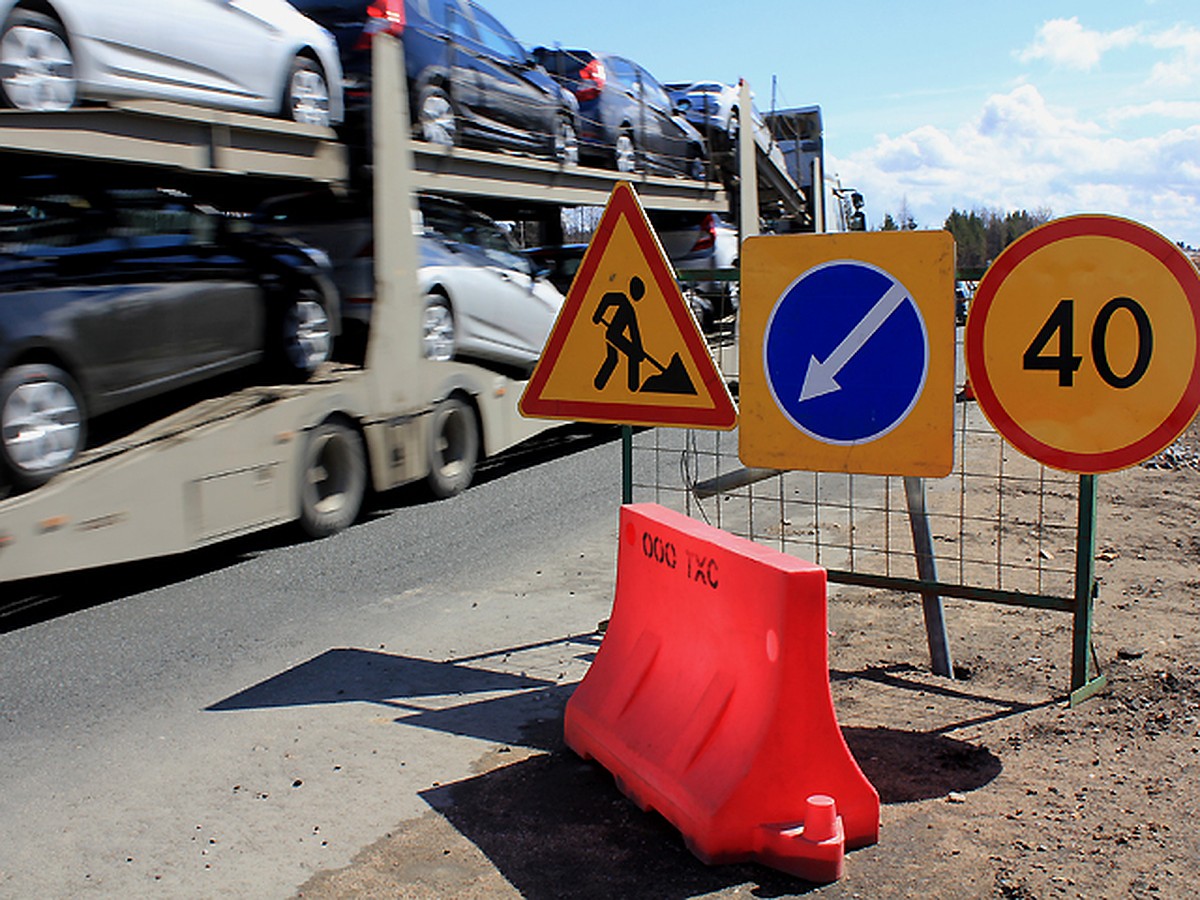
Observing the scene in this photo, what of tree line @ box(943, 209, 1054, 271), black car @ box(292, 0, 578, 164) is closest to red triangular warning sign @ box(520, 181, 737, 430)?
black car @ box(292, 0, 578, 164)

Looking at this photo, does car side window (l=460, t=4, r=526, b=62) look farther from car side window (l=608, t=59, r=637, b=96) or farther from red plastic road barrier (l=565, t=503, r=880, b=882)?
red plastic road barrier (l=565, t=503, r=880, b=882)

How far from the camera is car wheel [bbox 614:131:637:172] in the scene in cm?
1360

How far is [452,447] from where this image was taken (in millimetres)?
10383

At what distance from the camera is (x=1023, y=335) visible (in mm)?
4664

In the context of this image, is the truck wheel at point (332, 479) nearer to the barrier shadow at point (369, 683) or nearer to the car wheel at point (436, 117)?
the car wheel at point (436, 117)

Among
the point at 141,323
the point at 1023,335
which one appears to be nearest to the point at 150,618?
the point at 141,323

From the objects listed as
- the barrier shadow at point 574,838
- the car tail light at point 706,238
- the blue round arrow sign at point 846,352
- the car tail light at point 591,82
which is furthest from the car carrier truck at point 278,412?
the car tail light at point 706,238

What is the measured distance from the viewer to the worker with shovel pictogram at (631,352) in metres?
5.01

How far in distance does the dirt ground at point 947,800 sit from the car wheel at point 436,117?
222 inches

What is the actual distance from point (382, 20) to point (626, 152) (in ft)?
16.1

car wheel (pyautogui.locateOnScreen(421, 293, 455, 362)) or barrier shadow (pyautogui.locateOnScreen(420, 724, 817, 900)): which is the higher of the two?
car wheel (pyautogui.locateOnScreen(421, 293, 455, 362))

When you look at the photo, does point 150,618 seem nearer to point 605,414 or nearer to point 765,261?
point 605,414

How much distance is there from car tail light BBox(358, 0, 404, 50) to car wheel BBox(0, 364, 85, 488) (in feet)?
12.5

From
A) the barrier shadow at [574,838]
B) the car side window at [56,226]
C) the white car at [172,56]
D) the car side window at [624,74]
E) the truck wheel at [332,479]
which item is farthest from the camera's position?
A: the car side window at [624,74]
